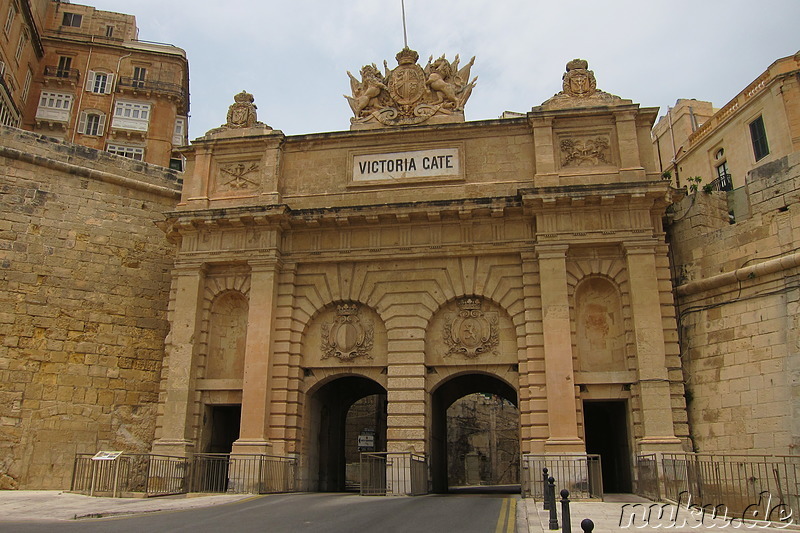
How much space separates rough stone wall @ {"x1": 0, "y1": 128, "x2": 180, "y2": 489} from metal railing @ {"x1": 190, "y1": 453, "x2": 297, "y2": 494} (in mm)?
3699

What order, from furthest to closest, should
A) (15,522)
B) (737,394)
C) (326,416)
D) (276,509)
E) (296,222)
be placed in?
(326,416)
(296,222)
(737,394)
(276,509)
(15,522)

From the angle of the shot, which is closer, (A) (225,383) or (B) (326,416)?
(A) (225,383)

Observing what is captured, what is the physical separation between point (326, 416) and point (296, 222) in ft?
20.3

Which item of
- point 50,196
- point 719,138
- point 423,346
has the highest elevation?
point 719,138

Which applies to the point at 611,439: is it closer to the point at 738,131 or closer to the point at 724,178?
the point at 724,178

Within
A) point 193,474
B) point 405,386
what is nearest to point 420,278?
point 405,386

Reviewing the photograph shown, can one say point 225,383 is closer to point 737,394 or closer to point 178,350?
point 178,350

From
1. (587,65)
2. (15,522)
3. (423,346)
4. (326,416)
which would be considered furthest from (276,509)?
(587,65)

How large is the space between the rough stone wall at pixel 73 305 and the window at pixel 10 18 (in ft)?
53.2

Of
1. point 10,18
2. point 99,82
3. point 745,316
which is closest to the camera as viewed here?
point 745,316

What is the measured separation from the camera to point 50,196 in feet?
71.2

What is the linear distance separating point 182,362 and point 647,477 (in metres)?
12.6

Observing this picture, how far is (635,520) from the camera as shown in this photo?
11742 mm

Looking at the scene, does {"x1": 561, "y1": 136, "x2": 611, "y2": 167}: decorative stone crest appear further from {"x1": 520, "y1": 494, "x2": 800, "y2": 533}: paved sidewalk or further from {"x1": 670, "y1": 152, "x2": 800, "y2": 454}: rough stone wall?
{"x1": 520, "y1": 494, "x2": 800, "y2": 533}: paved sidewalk
